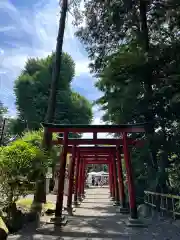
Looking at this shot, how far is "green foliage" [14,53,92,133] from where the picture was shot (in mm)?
23547

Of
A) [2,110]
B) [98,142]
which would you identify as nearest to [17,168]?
[98,142]

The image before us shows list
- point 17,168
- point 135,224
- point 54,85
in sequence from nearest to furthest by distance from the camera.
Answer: point 17,168
point 135,224
point 54,85

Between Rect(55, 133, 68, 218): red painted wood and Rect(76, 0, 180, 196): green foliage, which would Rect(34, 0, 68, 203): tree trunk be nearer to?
Rect(55, 133, 68, 218): red painted wood

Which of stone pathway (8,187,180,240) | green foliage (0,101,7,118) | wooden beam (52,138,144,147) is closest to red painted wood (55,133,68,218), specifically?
stone pathway (8,187,180,240)

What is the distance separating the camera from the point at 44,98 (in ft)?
77.1

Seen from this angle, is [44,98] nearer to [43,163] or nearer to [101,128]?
[101,128]

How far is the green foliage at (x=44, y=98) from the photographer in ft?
77.3

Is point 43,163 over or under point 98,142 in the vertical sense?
under

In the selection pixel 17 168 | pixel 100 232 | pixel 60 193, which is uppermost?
pixel 17 168

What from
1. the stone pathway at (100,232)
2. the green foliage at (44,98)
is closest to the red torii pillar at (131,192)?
the stone pathway at (100,232)

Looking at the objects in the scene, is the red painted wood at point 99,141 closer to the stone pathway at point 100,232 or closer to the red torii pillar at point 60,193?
the red torii pillar at point 60,193

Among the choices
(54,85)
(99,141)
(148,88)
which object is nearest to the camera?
(99,141)

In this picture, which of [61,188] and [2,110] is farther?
[2,110]

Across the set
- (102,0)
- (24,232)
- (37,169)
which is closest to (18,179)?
(37,169)
